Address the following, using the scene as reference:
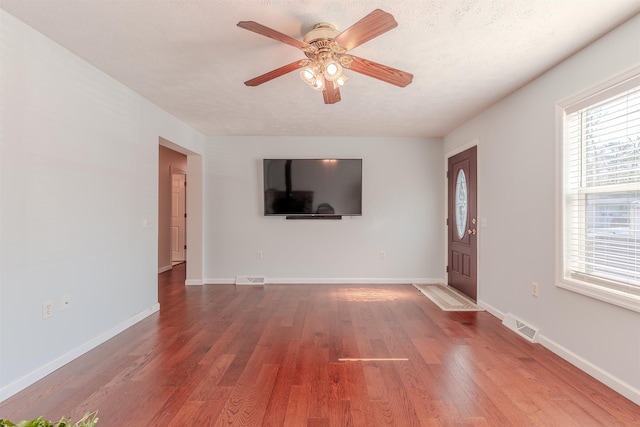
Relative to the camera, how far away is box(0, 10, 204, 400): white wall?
79.6 inches

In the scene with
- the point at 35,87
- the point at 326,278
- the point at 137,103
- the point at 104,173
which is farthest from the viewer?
the point at 326,278

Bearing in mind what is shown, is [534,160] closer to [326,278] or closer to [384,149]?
[384,149]

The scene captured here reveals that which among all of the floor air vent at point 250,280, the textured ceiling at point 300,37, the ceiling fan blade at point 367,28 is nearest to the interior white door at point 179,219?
the floor air vent at point 250,280

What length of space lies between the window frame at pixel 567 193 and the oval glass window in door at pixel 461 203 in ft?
5.96

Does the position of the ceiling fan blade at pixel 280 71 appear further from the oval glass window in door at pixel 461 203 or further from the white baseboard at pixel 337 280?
the white baseboard at pixel 337 280

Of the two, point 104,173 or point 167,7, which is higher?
point 167,7

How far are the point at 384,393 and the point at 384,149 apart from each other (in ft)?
12.7

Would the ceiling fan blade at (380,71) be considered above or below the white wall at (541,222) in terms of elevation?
above

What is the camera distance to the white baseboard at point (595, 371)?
6.44ft

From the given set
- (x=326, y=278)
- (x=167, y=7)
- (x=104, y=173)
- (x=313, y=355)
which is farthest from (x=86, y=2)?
(x=326, y=278)

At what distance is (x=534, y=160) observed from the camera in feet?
9.45

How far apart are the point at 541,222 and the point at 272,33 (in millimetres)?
2711

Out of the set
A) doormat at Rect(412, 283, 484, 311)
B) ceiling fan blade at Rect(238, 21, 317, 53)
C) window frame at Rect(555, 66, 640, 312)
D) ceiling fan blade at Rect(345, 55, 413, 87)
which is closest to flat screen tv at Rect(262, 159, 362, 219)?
doormat at Rect(412, 283, 484, 311)

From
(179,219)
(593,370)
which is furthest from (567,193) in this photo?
(179,219)
